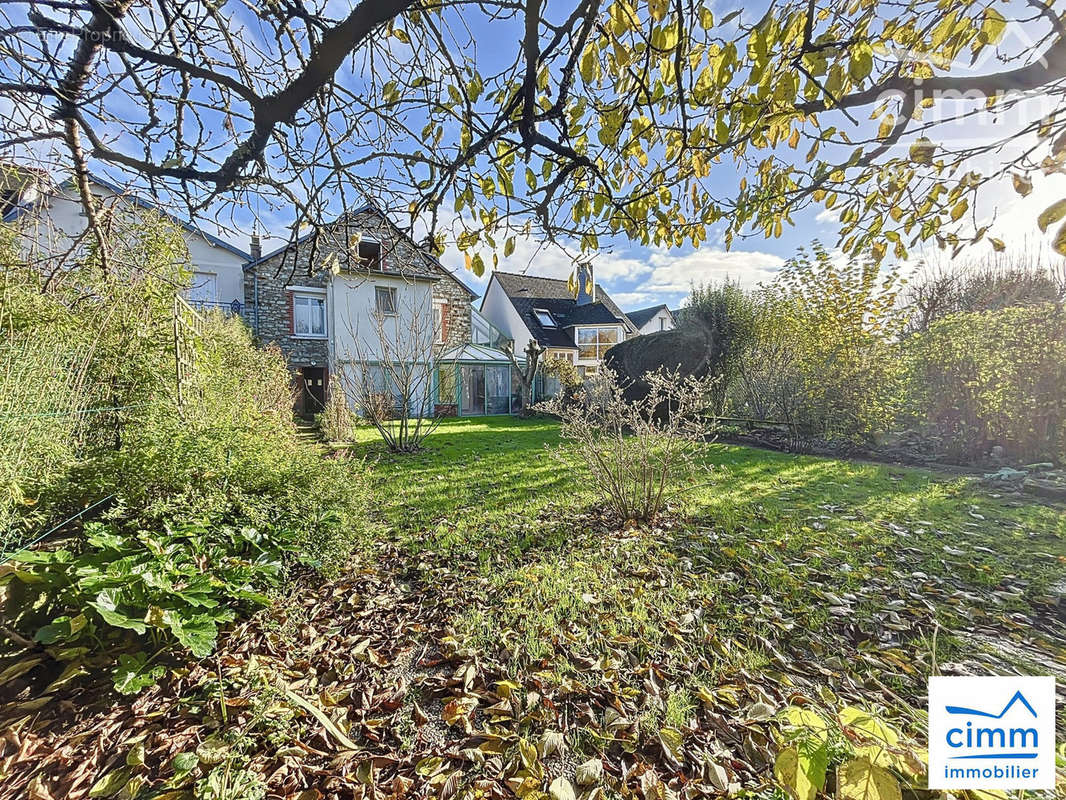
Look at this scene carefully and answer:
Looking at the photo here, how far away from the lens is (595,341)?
2422cm

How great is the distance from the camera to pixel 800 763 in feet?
3.23

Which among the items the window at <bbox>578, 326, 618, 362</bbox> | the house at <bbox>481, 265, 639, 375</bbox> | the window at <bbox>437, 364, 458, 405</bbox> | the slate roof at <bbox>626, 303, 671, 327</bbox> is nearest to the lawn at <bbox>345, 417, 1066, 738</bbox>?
the window at <bbox>437, 364, 458, 405</bbox>

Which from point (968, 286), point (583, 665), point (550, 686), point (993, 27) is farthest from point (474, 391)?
point (993, 27)

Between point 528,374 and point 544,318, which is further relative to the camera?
point 544,318

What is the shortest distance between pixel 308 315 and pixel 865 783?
17112 millimetres

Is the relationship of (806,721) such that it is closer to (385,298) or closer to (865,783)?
(865,783)

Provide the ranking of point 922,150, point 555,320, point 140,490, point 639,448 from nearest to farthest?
point 922,150
point 140,490
point 639,448
point 555,320

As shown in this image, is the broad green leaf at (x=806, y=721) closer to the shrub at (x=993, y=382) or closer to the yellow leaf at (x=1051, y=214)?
the yellow leaf at (x=1051, y=214)

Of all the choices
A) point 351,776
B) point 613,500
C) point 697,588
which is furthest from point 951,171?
point 351,776

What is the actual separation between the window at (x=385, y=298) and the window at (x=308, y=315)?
189 centimetres

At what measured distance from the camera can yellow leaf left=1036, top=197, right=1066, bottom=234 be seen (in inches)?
51.6

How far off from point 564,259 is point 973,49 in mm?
1783

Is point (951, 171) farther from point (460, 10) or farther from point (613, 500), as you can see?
point (613, 500)

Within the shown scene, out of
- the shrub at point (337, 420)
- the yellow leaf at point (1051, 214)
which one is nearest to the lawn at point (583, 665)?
the yellow leaf at point (1051, 214)
